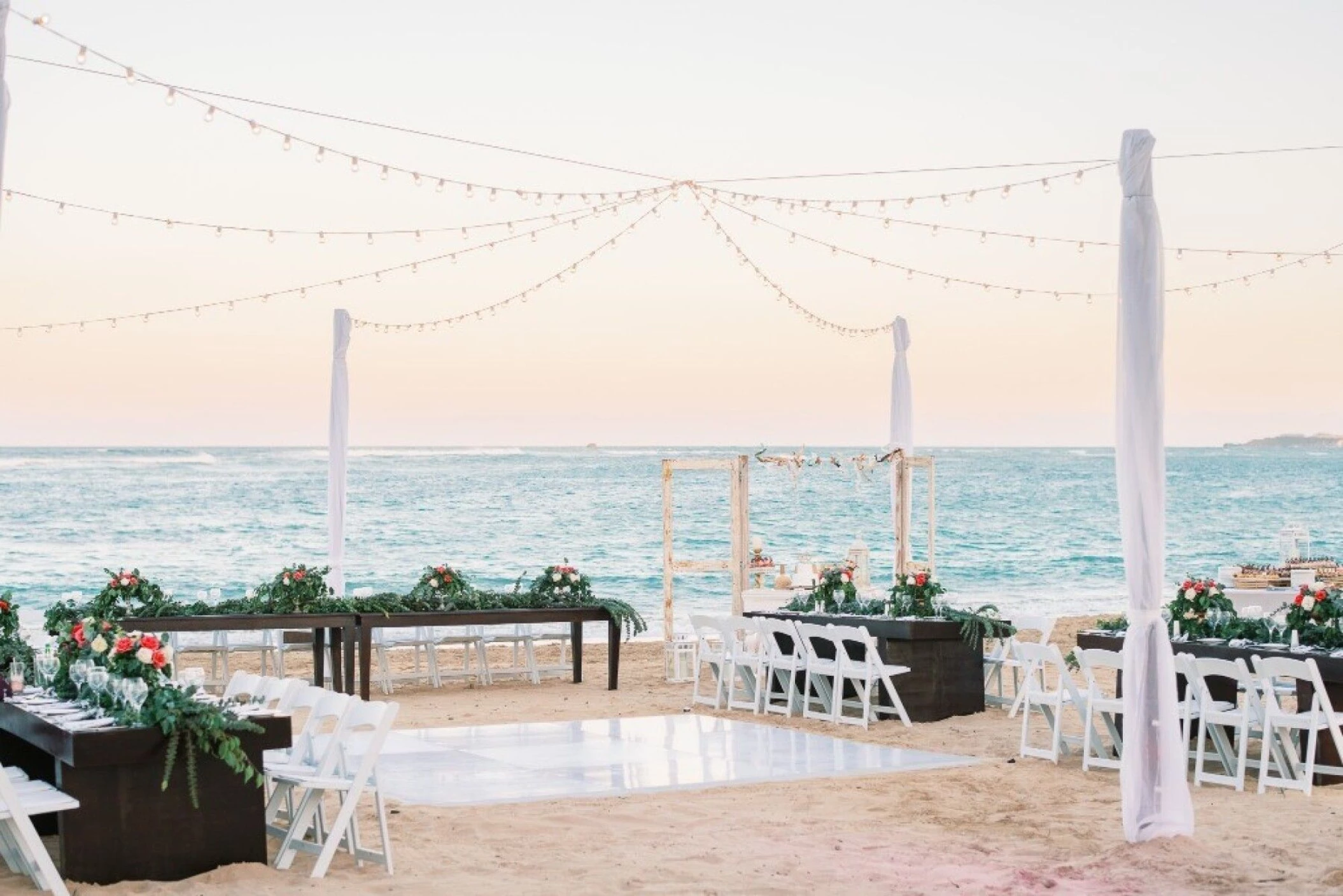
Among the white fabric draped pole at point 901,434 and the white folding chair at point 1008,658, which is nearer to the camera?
the white folding chair at point 1008,658

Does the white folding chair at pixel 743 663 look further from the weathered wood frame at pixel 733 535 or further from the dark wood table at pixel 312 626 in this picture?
the dark wood table at pixel 312 626

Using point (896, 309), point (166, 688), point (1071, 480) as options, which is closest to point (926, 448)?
point (1071, 480)

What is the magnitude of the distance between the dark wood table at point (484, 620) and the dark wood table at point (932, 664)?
2.48m

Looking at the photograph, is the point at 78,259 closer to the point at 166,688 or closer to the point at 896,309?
the point at 896,309

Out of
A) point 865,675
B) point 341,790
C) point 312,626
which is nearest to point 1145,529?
point 341,790

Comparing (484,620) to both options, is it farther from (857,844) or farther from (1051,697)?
(857,844)

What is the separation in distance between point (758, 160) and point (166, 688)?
718 inches

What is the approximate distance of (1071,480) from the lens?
6612 centimetres

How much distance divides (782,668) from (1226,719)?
12.0ft

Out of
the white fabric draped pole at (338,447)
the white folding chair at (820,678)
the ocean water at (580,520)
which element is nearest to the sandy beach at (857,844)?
the white folding chair at (820,678)

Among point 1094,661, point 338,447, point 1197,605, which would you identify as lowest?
point 1094,661

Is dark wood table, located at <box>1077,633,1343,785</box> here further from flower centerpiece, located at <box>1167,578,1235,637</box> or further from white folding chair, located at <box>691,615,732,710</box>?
white folding chair, located at <box>691,615,732,710</box>

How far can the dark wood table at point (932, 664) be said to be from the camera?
12.3 metres

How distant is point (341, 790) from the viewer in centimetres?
734
